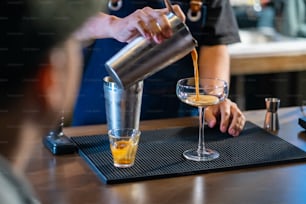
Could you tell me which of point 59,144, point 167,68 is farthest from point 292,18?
point 59,144

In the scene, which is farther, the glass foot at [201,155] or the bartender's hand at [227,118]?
the bartender's hand at [227,118]

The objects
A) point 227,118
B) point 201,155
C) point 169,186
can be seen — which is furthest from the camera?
point 227,118

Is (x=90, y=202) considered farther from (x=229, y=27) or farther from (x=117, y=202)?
(x=229, y=27)

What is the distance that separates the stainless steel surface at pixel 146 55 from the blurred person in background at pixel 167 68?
1.70ft

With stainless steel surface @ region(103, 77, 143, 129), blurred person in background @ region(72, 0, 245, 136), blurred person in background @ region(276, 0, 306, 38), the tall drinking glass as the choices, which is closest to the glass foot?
the tall drinking glass

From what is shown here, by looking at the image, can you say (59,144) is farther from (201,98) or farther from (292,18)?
(292,18)

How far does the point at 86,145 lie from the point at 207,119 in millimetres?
292

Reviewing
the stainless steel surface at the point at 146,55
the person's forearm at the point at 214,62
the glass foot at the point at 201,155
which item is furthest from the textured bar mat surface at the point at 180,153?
the person's forearm at the point at 214,62

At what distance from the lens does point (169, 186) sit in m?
1.01

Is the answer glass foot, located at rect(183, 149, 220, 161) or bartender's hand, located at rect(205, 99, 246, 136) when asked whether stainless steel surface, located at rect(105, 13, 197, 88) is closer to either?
glass foot, located at rect(183, 149, 220, 161)

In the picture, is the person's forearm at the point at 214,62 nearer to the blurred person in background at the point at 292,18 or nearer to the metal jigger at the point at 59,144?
the metal jigger at the point at 59,144

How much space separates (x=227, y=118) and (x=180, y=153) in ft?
0.68

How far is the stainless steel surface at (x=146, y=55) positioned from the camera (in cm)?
102

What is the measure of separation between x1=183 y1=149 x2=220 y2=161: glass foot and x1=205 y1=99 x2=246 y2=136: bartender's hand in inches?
5.4
